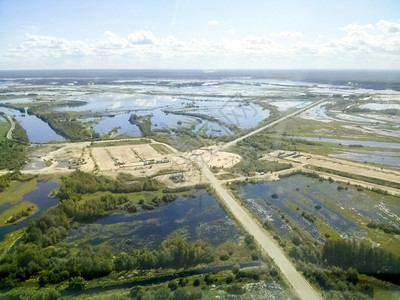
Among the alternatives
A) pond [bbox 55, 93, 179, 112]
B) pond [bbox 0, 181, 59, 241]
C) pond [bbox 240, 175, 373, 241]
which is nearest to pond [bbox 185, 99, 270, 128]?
pond [bbox 55, 93, 179, 112]

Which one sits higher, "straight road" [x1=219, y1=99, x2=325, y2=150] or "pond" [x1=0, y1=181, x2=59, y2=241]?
"straight road" [x1=219, y1=99, x2=325, y2=150]

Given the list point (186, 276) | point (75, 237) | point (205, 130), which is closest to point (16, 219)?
point (75, 237)

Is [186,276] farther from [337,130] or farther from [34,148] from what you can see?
[337,130]

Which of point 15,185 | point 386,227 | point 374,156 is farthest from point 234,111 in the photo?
point 386,227

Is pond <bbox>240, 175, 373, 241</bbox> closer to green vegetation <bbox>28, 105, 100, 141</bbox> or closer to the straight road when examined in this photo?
the straight road

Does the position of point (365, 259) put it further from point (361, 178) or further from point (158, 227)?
point (361, 178)

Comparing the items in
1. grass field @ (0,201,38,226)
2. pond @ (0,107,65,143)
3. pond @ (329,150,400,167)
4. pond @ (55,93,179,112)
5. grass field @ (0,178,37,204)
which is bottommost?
grass field @ (0,201,38,226)

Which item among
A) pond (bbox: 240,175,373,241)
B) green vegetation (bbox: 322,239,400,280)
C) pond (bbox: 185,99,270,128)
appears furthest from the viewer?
pond (bbox: 185,99,270,128)
